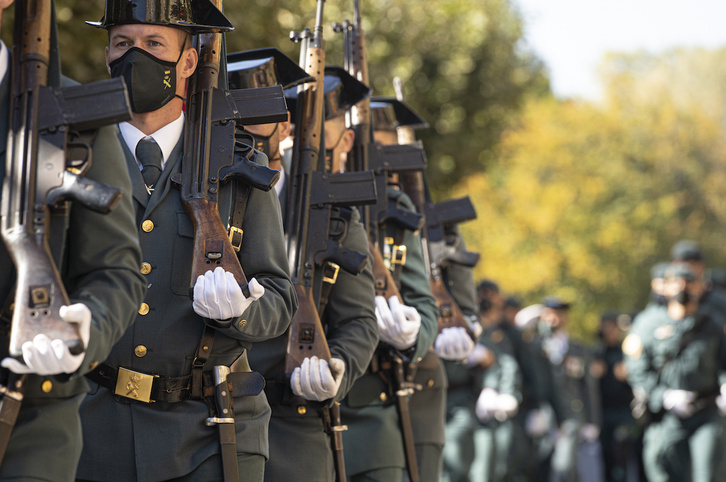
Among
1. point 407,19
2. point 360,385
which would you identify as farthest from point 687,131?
point 360,385

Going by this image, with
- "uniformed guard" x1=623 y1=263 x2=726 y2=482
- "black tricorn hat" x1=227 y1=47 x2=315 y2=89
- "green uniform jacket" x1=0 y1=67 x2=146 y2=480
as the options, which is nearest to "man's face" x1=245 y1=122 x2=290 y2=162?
"black tricorn hat" x1=227 y1=47 x2=315 y2=89

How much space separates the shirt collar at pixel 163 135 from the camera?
4258 millimetres

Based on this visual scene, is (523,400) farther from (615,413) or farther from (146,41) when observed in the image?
(146,41)

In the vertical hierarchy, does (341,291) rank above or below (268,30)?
below

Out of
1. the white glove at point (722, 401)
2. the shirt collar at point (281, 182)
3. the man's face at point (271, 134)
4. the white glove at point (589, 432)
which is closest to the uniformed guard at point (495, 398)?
the white glove at point (722, 401)

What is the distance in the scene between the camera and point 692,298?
10961mm

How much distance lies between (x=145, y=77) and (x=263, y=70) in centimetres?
153

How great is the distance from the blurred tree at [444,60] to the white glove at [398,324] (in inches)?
240

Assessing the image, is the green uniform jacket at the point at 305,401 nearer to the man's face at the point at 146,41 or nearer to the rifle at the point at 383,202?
the rifle at the point at 383,202

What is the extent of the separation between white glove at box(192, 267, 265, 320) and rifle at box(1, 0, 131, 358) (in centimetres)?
79

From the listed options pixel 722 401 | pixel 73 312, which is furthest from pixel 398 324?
pixel 722 401

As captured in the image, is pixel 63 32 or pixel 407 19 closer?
pixel 63 32

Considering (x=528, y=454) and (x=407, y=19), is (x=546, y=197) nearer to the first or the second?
(x=407, y=19)

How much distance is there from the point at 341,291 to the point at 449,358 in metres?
2.08
